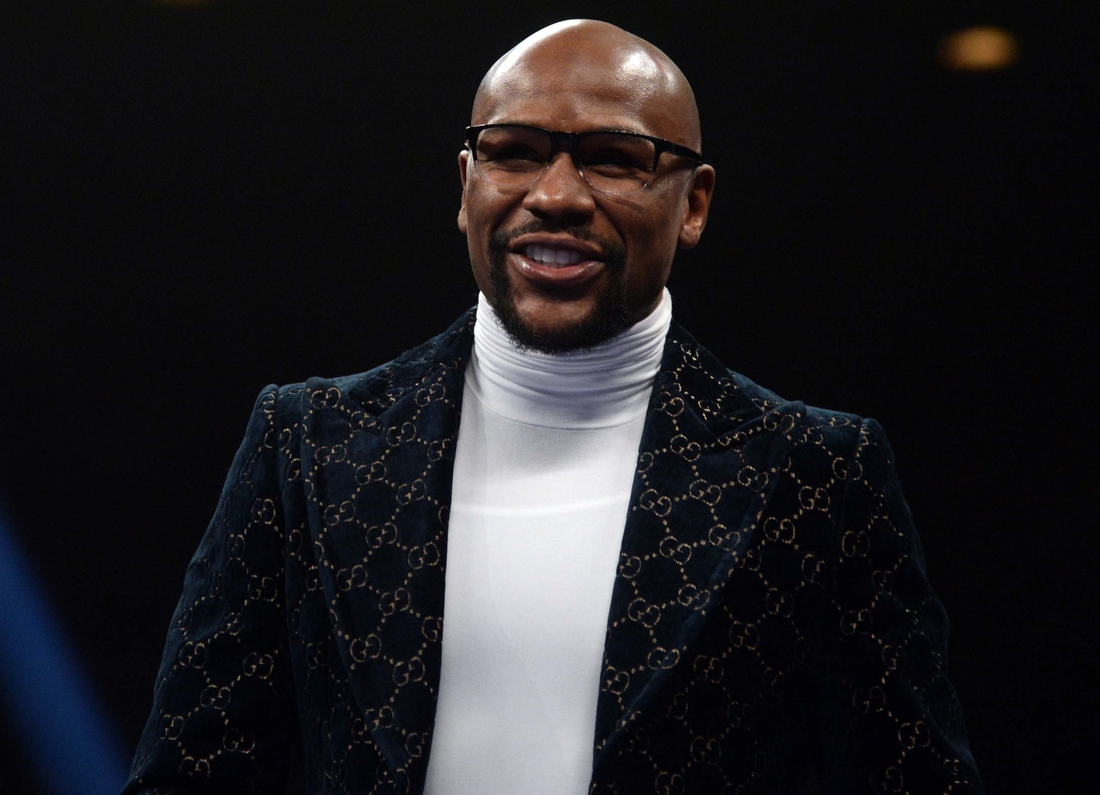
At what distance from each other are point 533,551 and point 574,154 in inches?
17.8

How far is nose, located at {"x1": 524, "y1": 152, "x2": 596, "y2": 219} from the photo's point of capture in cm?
130

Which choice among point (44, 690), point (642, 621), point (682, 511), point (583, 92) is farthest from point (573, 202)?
point (44, 690)

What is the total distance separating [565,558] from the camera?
1.31 m

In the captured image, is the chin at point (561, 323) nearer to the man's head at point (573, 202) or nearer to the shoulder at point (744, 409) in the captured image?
the man's head at point (573, 202)

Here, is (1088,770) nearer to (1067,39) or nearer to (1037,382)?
(1037,382)

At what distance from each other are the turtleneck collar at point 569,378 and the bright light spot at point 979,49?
33.0 inches

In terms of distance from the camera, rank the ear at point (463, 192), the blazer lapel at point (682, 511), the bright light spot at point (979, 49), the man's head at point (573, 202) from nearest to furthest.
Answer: the blazer lapel at point (682, 511), the man's head at point (573, 202), the ear at point (463, 192), the bright light spot at point (979, 49)

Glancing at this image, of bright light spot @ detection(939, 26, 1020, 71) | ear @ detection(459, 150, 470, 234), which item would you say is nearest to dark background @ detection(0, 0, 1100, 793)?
bright light spot @ detection(939, 26, 1020, 71)

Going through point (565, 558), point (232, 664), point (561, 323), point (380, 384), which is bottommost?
point (232, 664)

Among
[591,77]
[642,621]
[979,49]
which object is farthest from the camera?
[979,49]

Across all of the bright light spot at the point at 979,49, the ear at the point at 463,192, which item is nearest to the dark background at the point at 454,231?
the bright light spot at the point at 979,49

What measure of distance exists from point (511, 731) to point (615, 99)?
72 cm

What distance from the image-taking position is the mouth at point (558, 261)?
1320mm

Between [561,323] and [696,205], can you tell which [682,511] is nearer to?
[561,323]
